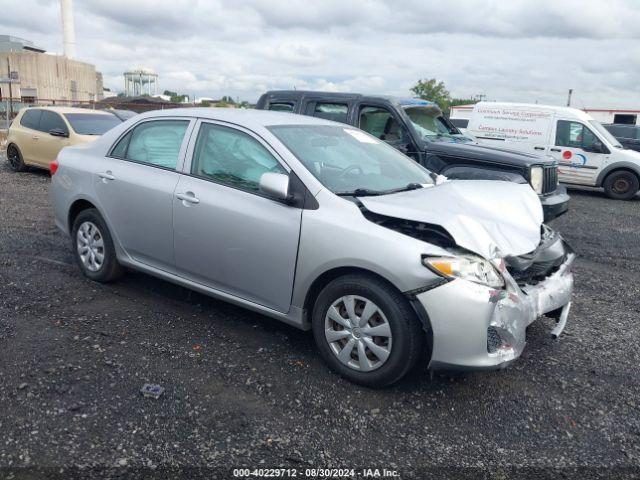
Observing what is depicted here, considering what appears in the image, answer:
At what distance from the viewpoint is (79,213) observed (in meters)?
Result: 5.09

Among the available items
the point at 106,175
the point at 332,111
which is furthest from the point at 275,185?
the point at 332,111

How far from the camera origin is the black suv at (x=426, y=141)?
24.0 feet

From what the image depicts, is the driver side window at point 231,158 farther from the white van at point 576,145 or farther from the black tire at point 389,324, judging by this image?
the white van at point 576,145

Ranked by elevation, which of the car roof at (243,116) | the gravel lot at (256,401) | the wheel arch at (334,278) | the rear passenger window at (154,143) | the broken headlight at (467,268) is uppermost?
the car roof at (243,116)

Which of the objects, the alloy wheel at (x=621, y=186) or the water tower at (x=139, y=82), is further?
the water tower at (x=139, y=82)

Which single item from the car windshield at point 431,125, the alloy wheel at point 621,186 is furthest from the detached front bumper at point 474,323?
the alloy wheel at point 621,186

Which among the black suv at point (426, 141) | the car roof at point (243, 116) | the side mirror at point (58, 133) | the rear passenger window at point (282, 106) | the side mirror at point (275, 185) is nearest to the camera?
the side mirror at point (275, 185)

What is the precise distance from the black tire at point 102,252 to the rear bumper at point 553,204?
518cm

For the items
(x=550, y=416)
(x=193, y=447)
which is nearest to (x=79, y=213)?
(x=193, y=447)

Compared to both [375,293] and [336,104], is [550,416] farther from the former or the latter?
[336,104]

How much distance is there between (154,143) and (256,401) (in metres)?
2.41

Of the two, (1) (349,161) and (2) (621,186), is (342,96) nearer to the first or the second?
(1) (349,161)

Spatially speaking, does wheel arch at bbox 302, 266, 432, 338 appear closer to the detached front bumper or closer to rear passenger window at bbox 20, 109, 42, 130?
the detached front bumper

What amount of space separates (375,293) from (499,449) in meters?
1.06
